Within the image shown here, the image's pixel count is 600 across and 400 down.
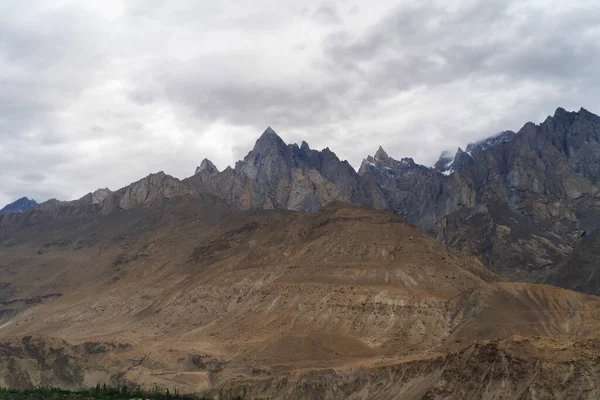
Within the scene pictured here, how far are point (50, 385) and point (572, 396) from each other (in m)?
92.7

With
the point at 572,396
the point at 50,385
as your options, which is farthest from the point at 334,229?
the point at 572,396

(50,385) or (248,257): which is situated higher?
(248,257)

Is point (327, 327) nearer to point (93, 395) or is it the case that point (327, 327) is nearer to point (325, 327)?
point (325, 327)

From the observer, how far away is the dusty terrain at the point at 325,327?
78812 mm

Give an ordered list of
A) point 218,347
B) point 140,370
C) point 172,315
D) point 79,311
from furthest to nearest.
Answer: point 79,311 → point 172,315 → point 218,347 → point 140,370

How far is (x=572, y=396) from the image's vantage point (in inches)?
2608

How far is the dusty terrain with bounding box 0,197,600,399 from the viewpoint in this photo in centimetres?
7881

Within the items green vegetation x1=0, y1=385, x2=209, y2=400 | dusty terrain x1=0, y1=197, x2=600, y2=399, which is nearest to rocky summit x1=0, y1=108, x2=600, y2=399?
dusty terrain x1=0, y1=197, x2=600, y2=399

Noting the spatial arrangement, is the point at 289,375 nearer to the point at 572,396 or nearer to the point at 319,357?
the point at 319,357

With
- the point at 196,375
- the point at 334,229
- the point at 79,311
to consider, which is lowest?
the point at 196,375

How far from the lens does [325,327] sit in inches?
5340

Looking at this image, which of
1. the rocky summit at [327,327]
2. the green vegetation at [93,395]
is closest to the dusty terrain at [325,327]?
the rocky summit at [327,327]

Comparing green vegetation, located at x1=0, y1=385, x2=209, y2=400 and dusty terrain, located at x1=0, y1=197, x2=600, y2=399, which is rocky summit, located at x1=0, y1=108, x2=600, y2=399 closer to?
dusty terrain, located at x1=0, y1=197, x2=600, y2=399

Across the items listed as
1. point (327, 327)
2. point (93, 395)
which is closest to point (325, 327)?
point (327, 327)
